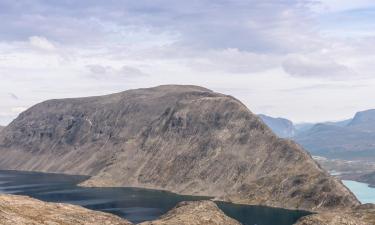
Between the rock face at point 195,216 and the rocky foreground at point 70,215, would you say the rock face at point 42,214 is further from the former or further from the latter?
the rock face at point 195,216

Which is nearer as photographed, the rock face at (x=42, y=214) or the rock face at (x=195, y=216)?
the rock face at (x=42, y=214)

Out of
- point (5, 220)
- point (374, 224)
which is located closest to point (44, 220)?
point (5, 220)

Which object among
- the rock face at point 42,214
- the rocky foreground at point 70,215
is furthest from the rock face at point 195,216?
the rock face at point 42,214

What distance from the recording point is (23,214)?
11956 cm

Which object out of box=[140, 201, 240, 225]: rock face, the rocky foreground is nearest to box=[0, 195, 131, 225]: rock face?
the rocky foreground

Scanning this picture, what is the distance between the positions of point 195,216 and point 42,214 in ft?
153

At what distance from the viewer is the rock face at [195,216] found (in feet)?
484

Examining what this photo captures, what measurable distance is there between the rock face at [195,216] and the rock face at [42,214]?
53.6 feet

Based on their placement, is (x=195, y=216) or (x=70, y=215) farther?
(x=195, y=216)

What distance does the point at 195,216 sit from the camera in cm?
15175

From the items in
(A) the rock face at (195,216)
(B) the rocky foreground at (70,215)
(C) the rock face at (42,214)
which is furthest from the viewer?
(A) the rock face at (195,216)

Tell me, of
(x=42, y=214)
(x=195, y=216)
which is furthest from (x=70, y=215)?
(x=195, y=216)

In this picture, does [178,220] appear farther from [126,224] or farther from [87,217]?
[87,217]

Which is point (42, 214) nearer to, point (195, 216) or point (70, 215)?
point (70, 215)
